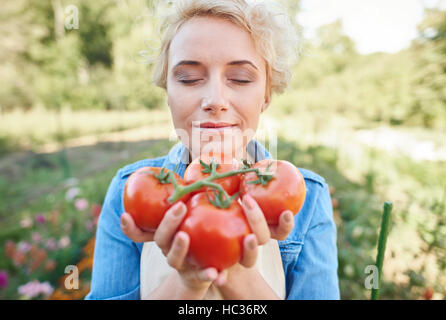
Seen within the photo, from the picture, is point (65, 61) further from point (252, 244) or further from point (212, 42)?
point (252, 244)

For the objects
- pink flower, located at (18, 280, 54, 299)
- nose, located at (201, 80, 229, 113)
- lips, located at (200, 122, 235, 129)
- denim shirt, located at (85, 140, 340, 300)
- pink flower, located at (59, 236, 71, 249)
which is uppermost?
nose, located at (201, 80, 229, 113)

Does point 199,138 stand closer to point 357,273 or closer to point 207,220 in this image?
point 207,220

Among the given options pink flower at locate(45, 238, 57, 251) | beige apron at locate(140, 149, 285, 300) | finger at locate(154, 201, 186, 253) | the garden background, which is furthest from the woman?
pink flower at locate(45, 238, 57, 251)

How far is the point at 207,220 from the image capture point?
0.67 meters

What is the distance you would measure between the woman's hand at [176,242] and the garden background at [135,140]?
119 cm

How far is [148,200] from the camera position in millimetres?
735

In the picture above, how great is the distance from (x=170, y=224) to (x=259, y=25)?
97 centimetres

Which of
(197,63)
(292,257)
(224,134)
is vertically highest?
(197,63)

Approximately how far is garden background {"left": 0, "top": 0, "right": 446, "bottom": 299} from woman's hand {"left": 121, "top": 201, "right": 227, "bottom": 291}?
119 cm

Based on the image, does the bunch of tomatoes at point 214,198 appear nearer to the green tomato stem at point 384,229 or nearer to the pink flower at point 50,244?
the green tomato stem at point 384,229

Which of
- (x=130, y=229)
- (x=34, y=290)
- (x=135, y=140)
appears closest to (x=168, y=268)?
(x=130, y=229)

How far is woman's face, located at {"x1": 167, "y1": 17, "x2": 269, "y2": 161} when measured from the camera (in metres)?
1.05

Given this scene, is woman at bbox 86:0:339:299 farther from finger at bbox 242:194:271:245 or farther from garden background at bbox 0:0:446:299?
garden background at bbox 0:0:446:299
